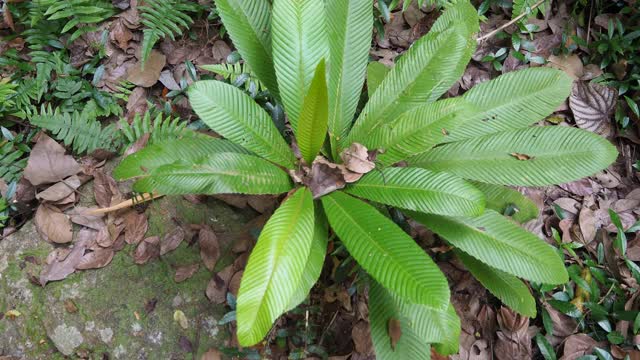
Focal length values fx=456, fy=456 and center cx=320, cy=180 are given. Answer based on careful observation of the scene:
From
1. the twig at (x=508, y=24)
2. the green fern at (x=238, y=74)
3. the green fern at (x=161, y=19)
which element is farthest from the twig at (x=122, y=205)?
the twig at (x=508, y=24)

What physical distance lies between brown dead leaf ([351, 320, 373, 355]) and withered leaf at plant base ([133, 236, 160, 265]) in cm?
102

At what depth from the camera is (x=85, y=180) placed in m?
2.40

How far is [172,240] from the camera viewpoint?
2.23m

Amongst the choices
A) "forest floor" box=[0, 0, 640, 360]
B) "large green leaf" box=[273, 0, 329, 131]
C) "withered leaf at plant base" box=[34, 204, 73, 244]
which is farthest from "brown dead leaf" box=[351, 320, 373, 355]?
"withered leaf at plant base" box=[34, 204, 73, 244]

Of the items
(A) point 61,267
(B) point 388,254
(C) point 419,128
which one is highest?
(C) point 419,128

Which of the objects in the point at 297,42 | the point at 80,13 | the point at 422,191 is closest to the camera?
the point at 422,191

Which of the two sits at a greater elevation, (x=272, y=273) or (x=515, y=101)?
(x=515, y=101)

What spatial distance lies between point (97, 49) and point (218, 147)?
1.48 metres

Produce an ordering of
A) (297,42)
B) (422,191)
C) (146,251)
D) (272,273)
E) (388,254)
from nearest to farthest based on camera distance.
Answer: (272,273) < (388,254) < (422,191) < (297,42) < (146,251)

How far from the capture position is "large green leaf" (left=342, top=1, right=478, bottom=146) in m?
1.74

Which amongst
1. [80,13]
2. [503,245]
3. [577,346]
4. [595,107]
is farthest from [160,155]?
[595,107]

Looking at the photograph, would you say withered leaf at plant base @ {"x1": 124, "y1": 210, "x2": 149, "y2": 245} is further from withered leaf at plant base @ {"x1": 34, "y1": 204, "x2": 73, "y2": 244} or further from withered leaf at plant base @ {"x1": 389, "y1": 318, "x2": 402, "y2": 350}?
withered leaf at plant base @ {"x1": 389, "y1": 318, "x2": 402, "y2": 350}

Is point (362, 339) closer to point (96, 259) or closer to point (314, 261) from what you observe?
point (314, 261)

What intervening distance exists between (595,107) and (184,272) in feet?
8.28
